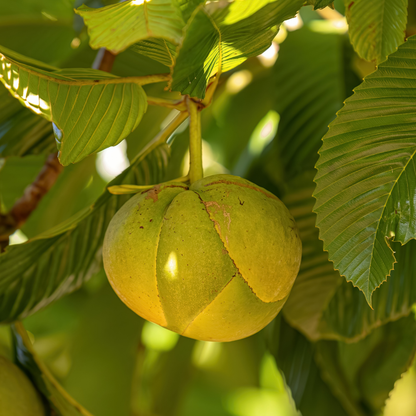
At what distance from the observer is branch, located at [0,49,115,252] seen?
877mm

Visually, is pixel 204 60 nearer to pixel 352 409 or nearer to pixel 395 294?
pixel 395 294

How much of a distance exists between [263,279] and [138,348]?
1.00m

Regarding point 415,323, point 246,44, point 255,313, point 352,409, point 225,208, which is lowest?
point 352,409

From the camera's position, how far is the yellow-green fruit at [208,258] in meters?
0.44

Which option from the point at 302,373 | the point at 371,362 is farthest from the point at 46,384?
the point at 371,362

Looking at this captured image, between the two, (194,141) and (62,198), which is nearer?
(194,141)

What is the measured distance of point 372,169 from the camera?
0.47 meters

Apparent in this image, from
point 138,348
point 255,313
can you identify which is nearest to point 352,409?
point 138,348

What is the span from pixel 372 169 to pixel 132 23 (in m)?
0.28

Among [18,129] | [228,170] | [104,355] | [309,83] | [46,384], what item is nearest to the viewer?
[46,384]

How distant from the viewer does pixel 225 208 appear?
1.48 ft

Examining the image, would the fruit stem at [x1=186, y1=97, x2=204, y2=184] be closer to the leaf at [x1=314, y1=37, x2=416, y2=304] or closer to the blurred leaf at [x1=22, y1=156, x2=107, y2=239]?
the leaf at [x1=314, y1=37, x2=416, y2=304]

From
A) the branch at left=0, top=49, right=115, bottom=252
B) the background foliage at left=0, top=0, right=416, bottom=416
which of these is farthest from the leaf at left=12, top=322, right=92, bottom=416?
the branch at left=0, top=49, right=115, bottom=252

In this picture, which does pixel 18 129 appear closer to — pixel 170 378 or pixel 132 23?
pixel 132 23
